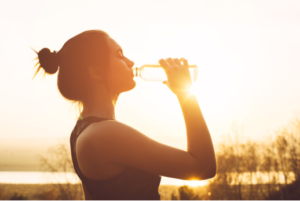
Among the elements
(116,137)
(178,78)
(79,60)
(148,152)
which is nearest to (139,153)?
(148,152)

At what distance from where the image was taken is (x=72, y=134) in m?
1.77

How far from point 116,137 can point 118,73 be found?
522mm

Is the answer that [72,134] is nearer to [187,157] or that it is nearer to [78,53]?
[78,53]

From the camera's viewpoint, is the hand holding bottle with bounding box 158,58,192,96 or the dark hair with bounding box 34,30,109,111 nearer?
the hand holding bottle with bounding box 158,58,192,96

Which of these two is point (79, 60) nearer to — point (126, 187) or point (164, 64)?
point (164, 64)

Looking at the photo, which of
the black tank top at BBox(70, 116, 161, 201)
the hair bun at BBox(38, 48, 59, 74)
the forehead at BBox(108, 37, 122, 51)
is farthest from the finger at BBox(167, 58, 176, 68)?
the hair bun at BBox(38, 48, 59, 74)

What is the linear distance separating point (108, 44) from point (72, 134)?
0.66m

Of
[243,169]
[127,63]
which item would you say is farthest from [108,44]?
[243,169]

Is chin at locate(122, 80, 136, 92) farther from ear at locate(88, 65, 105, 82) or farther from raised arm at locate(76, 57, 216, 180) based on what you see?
raised arm at locate(76, 57, 216, 180)

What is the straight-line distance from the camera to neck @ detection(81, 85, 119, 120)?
1770 mm

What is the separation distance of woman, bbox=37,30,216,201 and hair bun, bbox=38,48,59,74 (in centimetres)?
12

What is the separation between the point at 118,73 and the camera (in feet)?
5.82

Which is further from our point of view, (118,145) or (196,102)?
(196,102)

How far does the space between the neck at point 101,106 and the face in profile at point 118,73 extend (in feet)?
0.21
